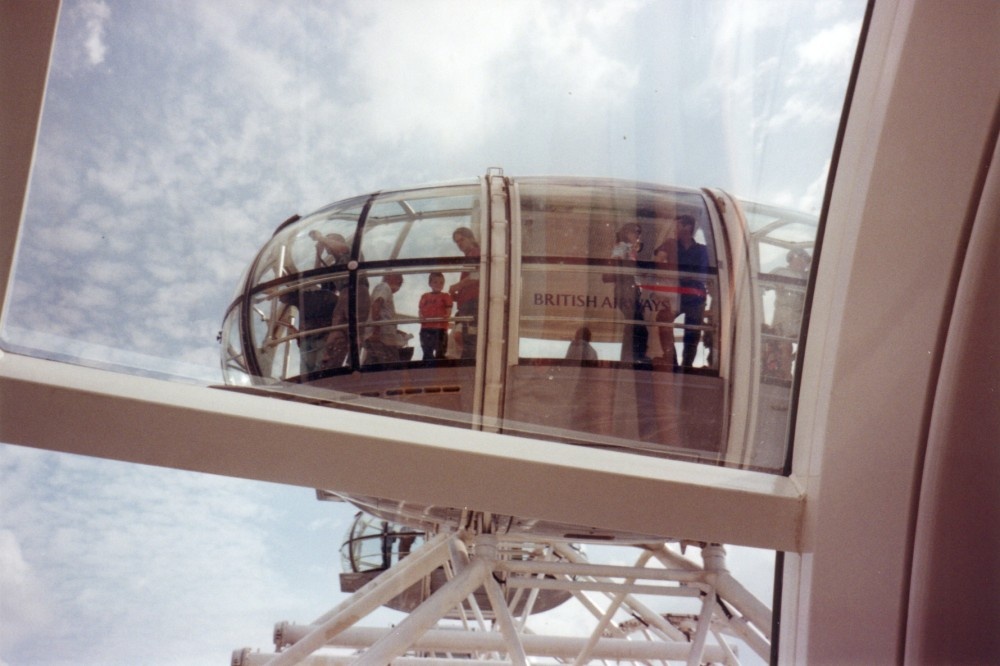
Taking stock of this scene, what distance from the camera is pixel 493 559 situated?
19.5 ft

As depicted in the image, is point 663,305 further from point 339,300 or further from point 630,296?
point 339,300

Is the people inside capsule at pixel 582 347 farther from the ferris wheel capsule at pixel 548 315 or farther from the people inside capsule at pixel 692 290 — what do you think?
the people inside capsule at pixel 692 290

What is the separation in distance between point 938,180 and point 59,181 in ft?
10.1

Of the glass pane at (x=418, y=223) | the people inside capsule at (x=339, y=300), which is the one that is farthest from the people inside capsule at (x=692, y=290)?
the people inside capsule at (x=339, y=300)

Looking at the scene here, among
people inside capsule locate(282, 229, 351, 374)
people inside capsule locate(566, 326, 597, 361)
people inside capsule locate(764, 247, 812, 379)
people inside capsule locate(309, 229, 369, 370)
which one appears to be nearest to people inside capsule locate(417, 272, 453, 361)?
people inside capsule locate(309, 229, 369, 370)

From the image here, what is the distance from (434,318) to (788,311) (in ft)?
6.18

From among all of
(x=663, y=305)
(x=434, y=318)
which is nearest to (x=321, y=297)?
(x=434, y=318)

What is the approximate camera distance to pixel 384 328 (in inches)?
178

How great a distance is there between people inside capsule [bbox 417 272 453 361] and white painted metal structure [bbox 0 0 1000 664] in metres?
1.27

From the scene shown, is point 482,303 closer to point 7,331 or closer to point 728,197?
point 728,197

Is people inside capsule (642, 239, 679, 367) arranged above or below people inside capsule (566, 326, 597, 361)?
above

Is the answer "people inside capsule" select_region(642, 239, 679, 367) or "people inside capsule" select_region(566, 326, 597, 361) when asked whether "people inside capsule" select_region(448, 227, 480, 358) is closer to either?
"people inside capsule" select_region(566, 326, 597, 361)

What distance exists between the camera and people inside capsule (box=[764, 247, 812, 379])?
335 cm

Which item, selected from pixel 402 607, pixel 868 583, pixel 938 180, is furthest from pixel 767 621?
pixel 402 607
